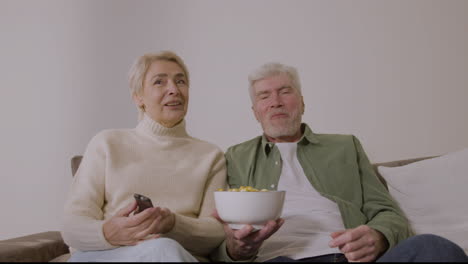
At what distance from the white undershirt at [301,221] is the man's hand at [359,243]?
130 millimetres

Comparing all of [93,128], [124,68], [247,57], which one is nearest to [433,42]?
[247,57]

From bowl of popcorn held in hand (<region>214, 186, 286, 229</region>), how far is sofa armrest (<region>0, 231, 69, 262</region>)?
2.17 feet

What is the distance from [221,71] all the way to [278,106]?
32.0 inches

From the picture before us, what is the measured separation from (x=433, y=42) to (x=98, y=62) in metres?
1.84

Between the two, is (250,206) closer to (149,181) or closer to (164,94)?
(149,181)

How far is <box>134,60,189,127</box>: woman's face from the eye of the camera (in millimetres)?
1814

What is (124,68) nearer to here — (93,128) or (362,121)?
(93,128)

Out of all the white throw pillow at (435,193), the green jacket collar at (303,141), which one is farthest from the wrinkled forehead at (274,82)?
the white throw pillow at (435,193)

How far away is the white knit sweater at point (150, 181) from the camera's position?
1557 millimetres

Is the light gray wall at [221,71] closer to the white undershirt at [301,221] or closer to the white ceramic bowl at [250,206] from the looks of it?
the white undershirt at [301,221]

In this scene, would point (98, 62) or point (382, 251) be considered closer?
point (382, 251)

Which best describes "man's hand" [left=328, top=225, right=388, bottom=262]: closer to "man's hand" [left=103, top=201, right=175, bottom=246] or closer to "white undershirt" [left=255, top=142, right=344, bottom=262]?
"white undershirt" [left=255, top=142, right=344, bottom=262]

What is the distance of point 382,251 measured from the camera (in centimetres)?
159

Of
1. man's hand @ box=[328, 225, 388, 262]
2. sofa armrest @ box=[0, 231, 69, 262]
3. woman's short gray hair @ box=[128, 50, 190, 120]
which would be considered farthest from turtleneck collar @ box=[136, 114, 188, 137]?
man's hand @ box=[328, 225, 388, 262]
